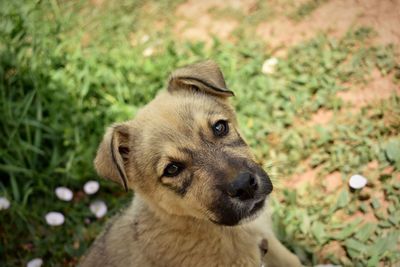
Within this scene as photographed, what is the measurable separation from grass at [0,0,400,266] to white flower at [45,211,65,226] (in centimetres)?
11

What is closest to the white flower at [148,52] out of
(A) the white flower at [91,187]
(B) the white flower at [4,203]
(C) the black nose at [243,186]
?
(A) the white flower at [91,187]

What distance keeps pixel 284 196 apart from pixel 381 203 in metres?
0.93

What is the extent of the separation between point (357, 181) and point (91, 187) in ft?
9.62

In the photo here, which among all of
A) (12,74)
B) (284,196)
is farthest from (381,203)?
(12,74)

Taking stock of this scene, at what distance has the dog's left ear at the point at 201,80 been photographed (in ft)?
12.9

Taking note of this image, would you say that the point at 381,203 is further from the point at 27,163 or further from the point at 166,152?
the point at 27,163

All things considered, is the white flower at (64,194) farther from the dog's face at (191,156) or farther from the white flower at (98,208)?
the dog's face at (191,156)

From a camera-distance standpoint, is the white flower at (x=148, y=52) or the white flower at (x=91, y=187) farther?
the white flower at (x=148, y=52)

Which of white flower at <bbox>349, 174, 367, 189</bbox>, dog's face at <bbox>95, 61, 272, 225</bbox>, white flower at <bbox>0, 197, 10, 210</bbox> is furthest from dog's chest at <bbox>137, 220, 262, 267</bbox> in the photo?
white flower at <bbox>0, 197, 10, 210</bbox>

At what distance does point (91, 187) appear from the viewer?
584cm

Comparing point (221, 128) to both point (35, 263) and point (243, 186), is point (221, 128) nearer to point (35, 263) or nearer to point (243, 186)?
point (243, 186)

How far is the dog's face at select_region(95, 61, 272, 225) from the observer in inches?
139

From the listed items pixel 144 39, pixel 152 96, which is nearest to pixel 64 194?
pixel 152 96

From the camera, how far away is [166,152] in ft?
12.1
